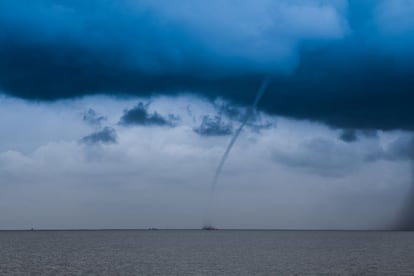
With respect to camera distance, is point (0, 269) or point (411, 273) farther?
point (0, 269)

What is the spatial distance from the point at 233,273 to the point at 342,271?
18.4 metres

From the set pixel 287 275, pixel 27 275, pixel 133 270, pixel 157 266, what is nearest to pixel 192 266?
pixel 157 266

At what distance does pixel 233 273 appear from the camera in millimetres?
87875

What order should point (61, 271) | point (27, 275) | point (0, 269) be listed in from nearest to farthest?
point (27, 275)
point (61, 271)
point (0, 269)

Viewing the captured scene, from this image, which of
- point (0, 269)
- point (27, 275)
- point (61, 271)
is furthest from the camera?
point (0, 269)

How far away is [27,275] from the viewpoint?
275 ft

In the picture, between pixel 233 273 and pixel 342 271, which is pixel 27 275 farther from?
pixel 342 271

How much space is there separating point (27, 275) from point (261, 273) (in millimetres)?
36032

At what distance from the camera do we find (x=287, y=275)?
277ft

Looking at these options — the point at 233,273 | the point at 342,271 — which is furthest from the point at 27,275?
the point at 342,271

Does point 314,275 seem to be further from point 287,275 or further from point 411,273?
point 411,273

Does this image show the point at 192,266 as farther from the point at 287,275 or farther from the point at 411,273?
the point at 411,273

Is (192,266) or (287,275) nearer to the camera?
(287,275)

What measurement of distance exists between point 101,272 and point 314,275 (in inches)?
1304
